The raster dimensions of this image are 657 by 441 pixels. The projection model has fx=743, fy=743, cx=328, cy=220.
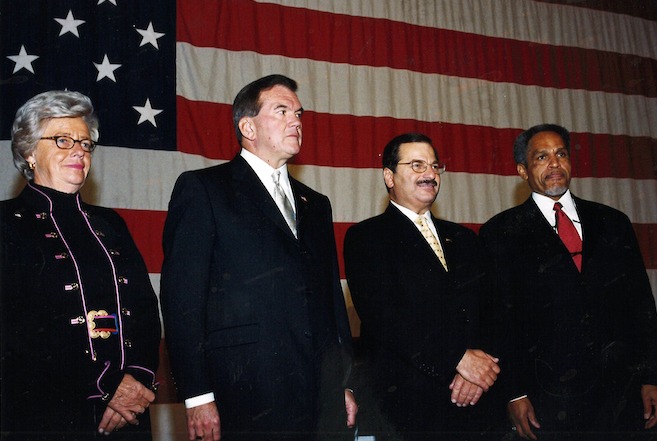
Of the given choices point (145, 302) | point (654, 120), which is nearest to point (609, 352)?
point (145, 302)

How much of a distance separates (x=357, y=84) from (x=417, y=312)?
2.54 metres

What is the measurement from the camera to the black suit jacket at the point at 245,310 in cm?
230

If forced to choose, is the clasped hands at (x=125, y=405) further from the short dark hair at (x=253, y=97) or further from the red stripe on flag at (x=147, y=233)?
the red stripe on flag at (x=147, y=233)

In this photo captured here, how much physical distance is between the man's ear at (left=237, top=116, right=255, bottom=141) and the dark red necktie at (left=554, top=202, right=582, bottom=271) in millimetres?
1422

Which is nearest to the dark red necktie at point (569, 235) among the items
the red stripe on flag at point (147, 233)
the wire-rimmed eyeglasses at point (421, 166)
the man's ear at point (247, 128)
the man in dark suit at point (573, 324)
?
the man in dark suit at point (573, 324)

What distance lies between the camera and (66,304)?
2.22 m

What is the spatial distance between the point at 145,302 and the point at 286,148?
72 cm

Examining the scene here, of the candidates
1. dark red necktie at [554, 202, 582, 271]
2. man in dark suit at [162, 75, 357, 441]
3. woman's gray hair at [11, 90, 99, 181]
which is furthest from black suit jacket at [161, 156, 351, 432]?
dark red necktie at [554, 202, 582, 271]

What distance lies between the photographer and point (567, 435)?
2.93 m

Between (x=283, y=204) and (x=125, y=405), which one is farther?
(x=283, y=204)

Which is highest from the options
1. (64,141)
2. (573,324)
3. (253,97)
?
(253,97)

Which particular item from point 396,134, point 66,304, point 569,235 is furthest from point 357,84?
point 66,304

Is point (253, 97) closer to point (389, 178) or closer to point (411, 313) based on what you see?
point (389, 178)

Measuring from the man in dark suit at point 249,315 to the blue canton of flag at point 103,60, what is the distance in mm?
1855
